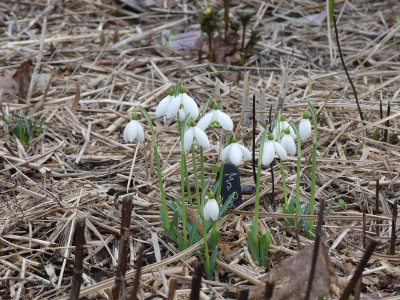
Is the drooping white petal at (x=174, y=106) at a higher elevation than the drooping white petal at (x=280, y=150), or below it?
higher

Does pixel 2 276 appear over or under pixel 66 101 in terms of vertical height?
under

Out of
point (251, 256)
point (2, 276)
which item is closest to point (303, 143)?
point (251, 256)

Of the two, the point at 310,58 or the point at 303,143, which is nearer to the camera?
the point at 303,143

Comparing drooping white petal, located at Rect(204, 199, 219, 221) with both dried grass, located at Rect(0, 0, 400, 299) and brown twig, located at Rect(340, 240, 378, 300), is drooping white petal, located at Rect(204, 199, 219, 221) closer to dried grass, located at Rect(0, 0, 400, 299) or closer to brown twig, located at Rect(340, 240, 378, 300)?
dried grass, located at Rect(0, 0, 400, 299)

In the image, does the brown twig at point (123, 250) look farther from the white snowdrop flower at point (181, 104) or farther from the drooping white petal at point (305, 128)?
the drooping white petal at point (305, 128)

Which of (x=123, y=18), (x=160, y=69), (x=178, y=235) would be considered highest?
(x=123, y=18)

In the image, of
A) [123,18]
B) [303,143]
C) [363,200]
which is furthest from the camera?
[123,18]

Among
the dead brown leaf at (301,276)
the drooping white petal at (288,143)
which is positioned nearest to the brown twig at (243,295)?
the dead brown leaf at (301,276)

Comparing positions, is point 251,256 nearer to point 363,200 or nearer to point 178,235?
point 178,235
